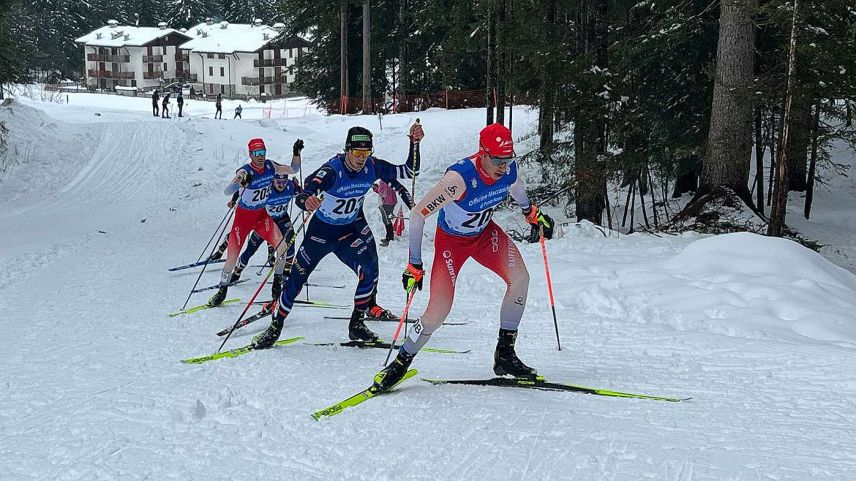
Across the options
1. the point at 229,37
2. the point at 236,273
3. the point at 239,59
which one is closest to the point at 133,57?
the point at 229,37

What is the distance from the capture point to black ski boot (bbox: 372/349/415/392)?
5.84 metres

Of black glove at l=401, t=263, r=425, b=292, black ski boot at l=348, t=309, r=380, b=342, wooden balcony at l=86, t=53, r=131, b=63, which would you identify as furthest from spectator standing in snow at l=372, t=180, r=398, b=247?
wooden balcony at l=86, t=53, r=131, b=63

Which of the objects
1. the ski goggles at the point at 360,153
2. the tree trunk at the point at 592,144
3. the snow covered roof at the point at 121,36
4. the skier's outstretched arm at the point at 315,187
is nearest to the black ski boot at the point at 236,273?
the skier's outstretched arm at the point at 315,187

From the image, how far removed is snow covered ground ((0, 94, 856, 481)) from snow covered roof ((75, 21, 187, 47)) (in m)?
78.3

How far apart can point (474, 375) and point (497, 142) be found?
216cm

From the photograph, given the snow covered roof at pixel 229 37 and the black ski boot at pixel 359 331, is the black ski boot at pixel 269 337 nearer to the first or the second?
the black ski boot at pixel 359 331

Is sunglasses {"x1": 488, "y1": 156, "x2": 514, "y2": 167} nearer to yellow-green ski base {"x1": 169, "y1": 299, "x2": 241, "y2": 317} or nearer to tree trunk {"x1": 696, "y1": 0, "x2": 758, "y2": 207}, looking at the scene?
yellow-green ski base {"x1": 169, "y1": 299, "x2": 241, "y2": 317}

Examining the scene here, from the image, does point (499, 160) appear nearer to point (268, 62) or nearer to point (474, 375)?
point (474, 375)

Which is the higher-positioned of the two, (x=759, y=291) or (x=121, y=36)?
(x=121, y=36)

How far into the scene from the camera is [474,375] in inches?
253

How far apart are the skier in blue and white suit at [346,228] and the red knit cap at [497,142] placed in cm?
185

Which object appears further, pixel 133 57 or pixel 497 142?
pixel 133 57

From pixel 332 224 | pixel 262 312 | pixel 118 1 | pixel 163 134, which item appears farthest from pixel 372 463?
pixel 118 1

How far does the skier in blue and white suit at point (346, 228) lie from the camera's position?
7.32 m
